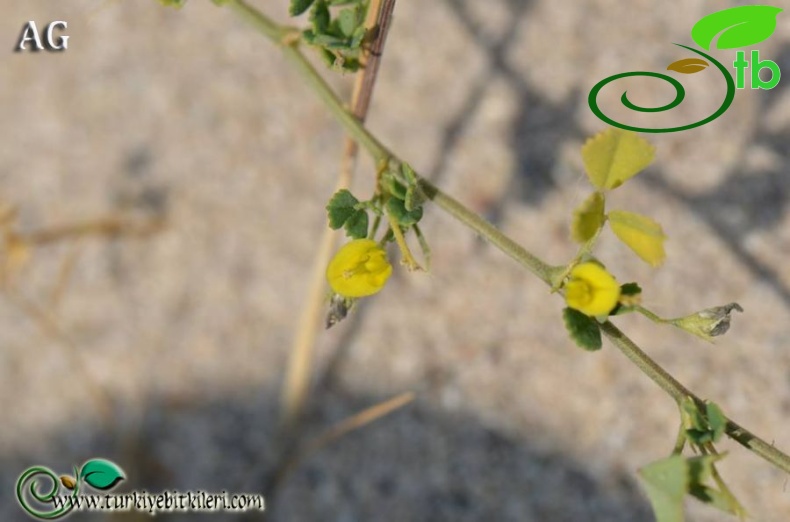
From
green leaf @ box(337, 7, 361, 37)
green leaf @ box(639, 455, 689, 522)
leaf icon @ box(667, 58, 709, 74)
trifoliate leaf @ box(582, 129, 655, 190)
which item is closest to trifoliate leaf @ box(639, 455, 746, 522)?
green leaf @ box(639, 455, 689, 522)

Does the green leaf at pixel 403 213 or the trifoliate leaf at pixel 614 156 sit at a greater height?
A: the trifoliate leaf at pixel 614 156

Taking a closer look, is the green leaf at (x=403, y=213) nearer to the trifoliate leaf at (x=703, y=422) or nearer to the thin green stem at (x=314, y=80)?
the thin green stem at (x=314, y=80)

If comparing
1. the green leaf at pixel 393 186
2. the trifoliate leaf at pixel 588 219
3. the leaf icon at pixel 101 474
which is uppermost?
the trifoliate leaf at pixel 588 219

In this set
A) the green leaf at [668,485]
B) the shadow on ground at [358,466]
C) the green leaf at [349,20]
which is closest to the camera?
the green leaf at [668,485]

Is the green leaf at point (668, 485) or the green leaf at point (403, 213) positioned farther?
the green leaf at point (403, 213)

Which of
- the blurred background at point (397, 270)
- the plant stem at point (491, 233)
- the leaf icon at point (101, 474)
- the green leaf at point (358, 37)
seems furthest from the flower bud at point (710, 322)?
the leaf icon at point (101, 474)

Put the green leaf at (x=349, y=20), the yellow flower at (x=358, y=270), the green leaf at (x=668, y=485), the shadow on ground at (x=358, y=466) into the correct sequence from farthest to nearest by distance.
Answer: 1. the shadow on ground at (x=358, y=466)
2. the green leaf at (x=349, y=20)
3. the yellow flower at (x=358, y=270)
4. the green leaf at (x=668, y=485)

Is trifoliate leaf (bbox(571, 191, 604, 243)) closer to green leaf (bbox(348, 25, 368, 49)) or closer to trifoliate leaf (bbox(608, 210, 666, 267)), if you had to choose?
trifoliate leaf (bbox(608, 210, 666, 267))
